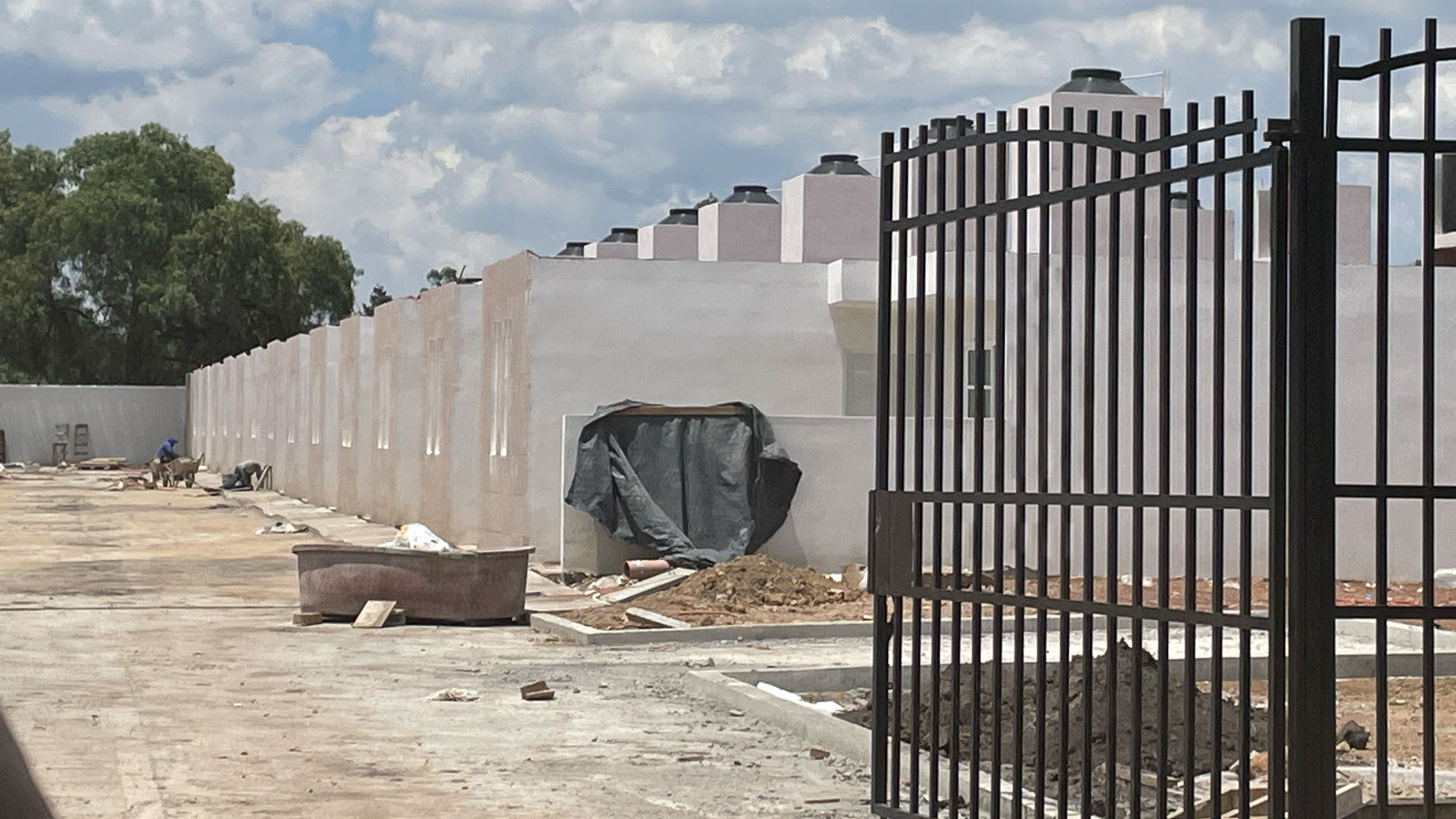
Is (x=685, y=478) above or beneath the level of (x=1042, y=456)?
beneath

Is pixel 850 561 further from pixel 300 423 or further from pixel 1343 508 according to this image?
pixel 300 423

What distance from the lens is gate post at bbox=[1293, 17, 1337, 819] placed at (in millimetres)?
5492

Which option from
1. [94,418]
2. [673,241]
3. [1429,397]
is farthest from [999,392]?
[94,418]

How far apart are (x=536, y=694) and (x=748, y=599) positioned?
21.8ft

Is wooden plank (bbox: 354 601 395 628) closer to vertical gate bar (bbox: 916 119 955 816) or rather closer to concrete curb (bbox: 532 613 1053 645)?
concrete curb (bbox: 532 613 1053 645)

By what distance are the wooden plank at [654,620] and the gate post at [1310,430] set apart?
11.2m

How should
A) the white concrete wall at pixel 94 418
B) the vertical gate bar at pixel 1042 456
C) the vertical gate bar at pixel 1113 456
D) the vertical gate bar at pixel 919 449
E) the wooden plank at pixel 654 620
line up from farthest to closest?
the white concrete wall at pixel 94 418
the wooden plank at pixel 654 620
the vertical gate bar at pixel 919 449
the vertical gate bar at pixel 1042 456
the vertical gate bar at pixel 1113 456

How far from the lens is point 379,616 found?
649 inches

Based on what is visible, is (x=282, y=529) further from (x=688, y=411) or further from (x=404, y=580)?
(x=404, y=580)

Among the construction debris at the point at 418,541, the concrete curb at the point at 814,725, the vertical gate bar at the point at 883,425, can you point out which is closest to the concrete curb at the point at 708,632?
the construction debris at the point at 418,541

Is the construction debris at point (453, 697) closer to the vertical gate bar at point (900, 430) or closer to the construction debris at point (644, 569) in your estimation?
the vertical gate bar at point (900, 430)

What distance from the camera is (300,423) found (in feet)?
147

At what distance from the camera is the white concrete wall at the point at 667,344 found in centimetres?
2380

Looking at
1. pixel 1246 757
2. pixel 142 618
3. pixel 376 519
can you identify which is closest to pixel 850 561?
pixel 142 618
